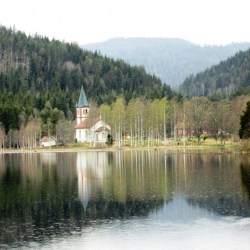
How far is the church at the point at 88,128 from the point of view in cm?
15912

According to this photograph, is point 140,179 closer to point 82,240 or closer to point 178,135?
point 82,240

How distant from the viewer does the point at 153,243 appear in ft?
99.8

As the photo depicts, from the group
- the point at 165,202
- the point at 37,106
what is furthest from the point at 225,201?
the point at 37,106

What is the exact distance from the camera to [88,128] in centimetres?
16275

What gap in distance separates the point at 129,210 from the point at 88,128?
123 metres

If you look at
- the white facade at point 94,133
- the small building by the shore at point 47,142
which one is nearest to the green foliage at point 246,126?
the white facade at point 94,133

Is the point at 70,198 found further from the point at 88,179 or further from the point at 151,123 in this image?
the point at 151,123

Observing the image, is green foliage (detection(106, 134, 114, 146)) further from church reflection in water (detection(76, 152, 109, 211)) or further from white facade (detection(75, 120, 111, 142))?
church reflection in water (detection(76, 152, 109, 211))

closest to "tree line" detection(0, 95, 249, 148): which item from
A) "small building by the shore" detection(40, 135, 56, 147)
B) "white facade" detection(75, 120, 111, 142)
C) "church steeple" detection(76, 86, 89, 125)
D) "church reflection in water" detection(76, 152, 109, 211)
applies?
"small building by the shore" detection(40, 135, 56, 147)

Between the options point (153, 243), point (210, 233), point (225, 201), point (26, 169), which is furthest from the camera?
point (26, 169)

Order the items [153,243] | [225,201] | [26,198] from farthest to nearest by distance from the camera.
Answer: [26,198], [225,201], [153,243]

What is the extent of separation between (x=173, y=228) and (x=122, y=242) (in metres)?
4.49

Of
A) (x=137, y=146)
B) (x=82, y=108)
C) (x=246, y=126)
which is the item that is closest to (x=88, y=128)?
(x=82, y=108)

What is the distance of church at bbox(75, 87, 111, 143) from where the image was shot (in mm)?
159125
